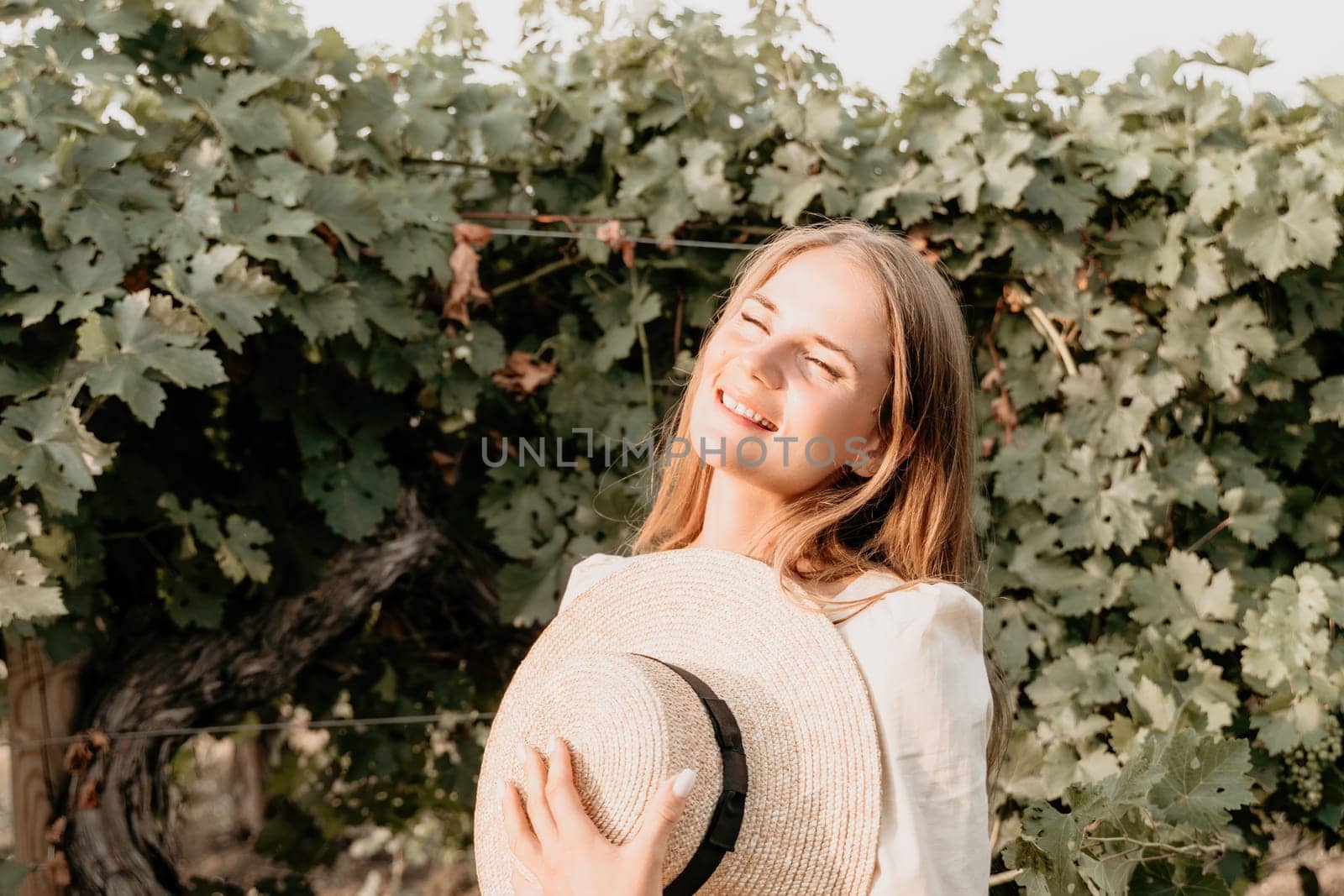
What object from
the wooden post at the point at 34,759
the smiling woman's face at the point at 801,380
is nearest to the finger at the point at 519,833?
the smiling woman's face at the point at 801,380

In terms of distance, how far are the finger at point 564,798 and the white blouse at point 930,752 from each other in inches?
13.0

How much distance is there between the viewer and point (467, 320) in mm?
2541

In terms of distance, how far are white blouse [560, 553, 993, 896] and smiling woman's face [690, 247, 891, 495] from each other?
0.28m

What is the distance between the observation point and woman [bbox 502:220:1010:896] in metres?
1.30

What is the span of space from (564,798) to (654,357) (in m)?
1.58

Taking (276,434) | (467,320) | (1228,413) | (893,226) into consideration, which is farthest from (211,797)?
(1228,413)

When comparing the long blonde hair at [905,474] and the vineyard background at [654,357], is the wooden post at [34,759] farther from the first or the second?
the long blonde hair at [905,474]

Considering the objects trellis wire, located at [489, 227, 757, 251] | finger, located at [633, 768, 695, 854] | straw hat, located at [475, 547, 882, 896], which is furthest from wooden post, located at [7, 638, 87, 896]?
finger, located at [633, 768, 695, 854]

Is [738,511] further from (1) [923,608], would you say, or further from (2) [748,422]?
(1) [923,608]

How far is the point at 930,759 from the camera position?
1.31 meters

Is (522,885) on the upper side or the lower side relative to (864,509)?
lower

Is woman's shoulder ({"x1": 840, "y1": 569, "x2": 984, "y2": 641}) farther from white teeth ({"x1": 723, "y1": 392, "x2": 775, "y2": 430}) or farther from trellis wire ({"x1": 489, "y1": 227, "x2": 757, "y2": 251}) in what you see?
trellis wire ({"x1": 489, "y1": 227, "x2": 757, "y2": 251})

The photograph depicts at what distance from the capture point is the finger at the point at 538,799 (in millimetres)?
1257

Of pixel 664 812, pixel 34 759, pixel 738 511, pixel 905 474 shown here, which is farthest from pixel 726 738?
pixel 34 759
